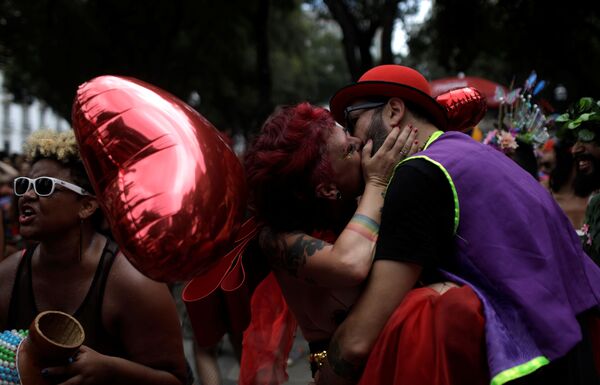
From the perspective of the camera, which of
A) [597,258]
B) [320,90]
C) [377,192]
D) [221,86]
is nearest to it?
[377,192]

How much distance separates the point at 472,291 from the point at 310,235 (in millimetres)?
609

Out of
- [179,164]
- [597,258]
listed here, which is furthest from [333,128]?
[597,258]

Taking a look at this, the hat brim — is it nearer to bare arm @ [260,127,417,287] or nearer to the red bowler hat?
the red bowler hat

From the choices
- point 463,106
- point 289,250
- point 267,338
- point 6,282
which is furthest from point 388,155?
point 6,282

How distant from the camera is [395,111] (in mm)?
2230

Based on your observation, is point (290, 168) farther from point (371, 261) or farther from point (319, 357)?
point (319, 357)

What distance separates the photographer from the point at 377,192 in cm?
200

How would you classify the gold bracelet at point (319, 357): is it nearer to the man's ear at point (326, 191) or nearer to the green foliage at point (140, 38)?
the man's ear at point (326, 191)

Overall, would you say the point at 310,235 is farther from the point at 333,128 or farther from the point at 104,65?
the point at 104,65

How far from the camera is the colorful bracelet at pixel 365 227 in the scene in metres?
1.91

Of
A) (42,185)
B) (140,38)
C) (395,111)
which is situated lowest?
(140,38)

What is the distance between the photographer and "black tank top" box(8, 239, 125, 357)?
2.39m

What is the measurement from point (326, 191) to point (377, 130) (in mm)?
305

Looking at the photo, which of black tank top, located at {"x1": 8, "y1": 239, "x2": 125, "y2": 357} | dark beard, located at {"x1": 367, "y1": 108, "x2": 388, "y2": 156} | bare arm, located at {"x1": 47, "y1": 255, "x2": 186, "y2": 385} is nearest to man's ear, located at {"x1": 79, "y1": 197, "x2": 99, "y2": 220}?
black tank top, located at {"x1": 8, "y1": 239, "x2": 125, "y2": 357}
